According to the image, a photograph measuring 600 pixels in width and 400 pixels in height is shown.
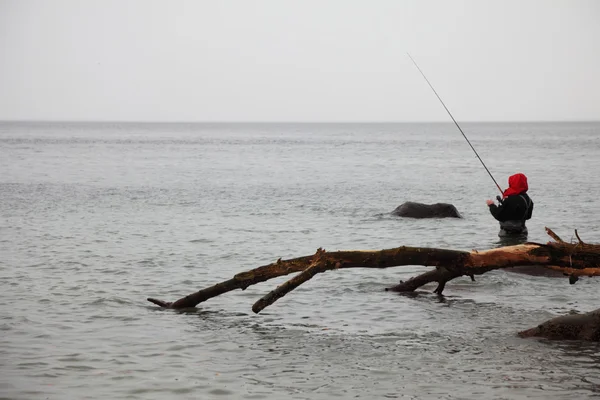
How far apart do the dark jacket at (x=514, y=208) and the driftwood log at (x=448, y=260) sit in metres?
4.01

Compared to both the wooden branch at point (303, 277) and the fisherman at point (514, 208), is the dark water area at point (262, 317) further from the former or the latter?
the fisherman at point (514, 208)

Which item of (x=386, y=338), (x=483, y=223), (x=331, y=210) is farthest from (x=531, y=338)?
(x=331, y=210)

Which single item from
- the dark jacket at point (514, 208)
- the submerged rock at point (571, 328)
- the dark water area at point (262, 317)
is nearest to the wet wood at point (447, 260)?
the submerged rock at point (571, 328)

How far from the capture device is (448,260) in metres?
9.16

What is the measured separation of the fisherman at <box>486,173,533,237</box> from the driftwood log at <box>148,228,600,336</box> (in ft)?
12.7

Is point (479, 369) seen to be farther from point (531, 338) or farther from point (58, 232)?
point (58, 232)

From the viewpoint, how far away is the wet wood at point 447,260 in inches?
343

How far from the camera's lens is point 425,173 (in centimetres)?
4631

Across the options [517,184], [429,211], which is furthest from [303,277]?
[429,211]

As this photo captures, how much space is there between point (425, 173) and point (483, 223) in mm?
24887

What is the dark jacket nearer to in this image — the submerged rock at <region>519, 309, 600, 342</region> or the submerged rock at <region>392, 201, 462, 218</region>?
the submerged rock at <region>519, 309, 600, 342</region>

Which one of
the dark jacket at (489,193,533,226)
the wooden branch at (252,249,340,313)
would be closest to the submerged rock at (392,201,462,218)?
the dark jacket at (489,193,533,226)

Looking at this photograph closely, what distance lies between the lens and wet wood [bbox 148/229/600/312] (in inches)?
343

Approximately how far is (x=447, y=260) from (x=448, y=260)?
0.04 ft
